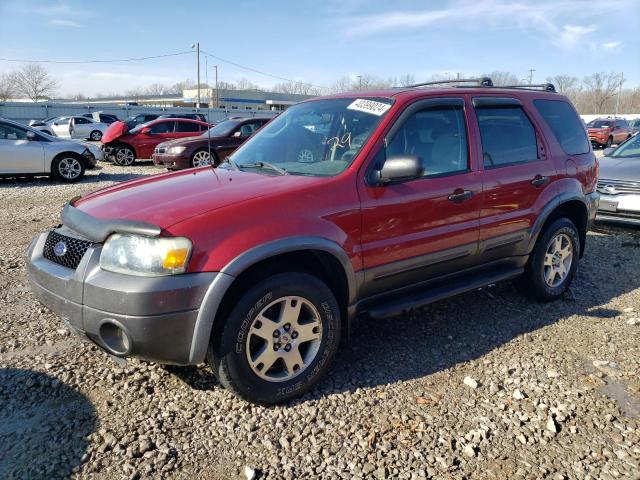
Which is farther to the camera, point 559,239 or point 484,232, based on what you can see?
point 559,239

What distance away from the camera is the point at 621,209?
7453mm

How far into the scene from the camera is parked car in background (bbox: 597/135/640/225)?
7.39 metres

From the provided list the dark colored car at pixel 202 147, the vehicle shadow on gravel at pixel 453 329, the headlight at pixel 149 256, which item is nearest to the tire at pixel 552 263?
the vehicle shadow on gravel at pixel 453 329

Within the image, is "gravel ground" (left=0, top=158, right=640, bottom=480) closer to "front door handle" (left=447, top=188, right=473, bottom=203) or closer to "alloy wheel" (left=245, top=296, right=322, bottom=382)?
"alloy wheel" (left=245, top=296, right=322, bottom=382)

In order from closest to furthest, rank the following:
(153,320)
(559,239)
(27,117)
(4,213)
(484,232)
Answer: (153,320), (484,232), (559,239), (4,213), (27,117)

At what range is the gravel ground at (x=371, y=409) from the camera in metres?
2.61

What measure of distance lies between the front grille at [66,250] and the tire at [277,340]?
919mm

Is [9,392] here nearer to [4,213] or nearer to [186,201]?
[186,201]

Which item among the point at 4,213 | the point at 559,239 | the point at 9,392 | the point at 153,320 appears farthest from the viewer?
the point at 4,213

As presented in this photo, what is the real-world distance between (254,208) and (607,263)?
510 centimetres

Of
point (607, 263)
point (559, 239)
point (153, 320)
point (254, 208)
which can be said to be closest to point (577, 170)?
point (559, 239)

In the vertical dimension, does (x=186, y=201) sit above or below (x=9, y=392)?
above

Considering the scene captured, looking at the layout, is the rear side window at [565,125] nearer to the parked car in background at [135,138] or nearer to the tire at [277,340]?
the tire at [277,340]

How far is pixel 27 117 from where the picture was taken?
119 ft
